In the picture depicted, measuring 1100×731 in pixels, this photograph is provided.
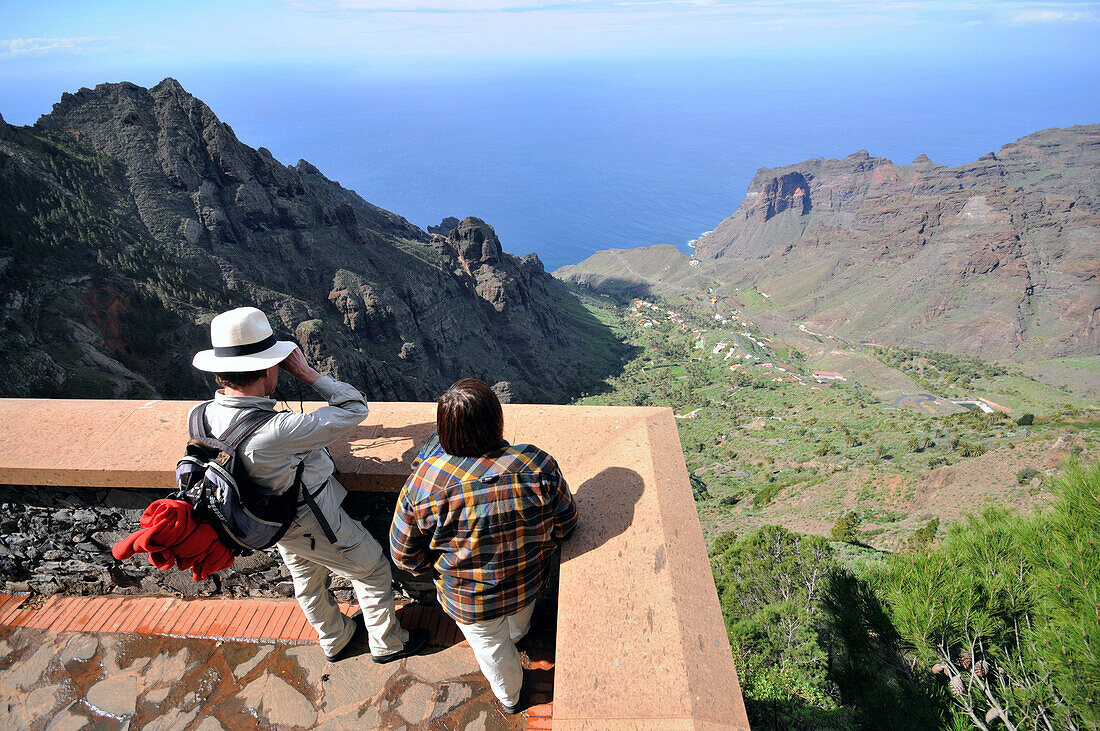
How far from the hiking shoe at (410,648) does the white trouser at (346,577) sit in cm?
4

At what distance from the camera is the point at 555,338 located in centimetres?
6781

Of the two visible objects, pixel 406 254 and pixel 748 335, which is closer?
pixel 406 254

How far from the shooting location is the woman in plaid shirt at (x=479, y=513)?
201 cm

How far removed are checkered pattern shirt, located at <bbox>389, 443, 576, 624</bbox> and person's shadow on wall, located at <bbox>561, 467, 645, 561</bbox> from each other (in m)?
0.09

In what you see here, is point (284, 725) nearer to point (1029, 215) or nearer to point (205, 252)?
point (205, 252)

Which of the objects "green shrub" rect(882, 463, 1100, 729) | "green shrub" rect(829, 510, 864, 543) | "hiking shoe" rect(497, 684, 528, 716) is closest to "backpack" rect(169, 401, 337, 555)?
"hiking shoe" rect(497, 684, 528, 716)

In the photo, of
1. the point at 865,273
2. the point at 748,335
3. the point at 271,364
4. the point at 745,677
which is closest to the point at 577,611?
the point at 271,364

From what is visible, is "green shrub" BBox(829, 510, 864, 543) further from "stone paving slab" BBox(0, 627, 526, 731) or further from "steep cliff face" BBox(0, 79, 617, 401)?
"steep cliff face" BBox(0, 79, 617, 401)

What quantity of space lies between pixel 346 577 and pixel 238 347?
4.20 feet

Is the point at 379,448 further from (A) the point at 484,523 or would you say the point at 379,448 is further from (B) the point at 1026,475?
(B) the point at 1026,475

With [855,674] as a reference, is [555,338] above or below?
below

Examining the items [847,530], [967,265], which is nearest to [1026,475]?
[847,530]

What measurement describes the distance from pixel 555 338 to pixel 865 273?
84993mm

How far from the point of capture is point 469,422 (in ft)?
6.55
